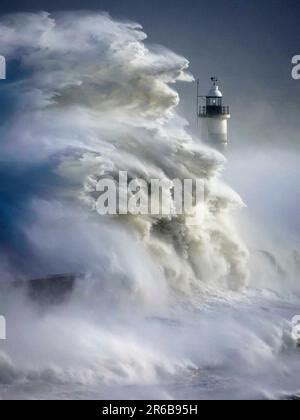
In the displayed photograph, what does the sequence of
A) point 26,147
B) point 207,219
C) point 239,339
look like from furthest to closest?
point 207,219 < point 26,147 < point 239,339

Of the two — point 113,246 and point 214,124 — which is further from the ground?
point 214,124

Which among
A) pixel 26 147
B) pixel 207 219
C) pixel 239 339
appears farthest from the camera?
pixel 207 219

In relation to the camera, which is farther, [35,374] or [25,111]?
[25,111]

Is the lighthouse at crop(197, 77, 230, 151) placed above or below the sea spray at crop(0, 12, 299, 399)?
above

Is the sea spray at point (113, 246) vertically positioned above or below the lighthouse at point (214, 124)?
below

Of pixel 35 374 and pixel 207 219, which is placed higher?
pixel 207 219

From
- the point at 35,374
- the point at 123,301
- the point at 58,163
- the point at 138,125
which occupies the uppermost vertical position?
the point at 138,125

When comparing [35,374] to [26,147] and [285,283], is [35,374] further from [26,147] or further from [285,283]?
[285,283]

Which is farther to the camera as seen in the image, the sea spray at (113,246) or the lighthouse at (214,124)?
the lighthouse at (214,124)

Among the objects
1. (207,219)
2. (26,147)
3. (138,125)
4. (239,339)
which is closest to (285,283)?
(207,219)

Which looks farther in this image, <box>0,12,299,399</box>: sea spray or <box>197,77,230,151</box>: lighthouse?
<box>197,77,230,151</box>: lighthouse

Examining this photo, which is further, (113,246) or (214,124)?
(214,124)
